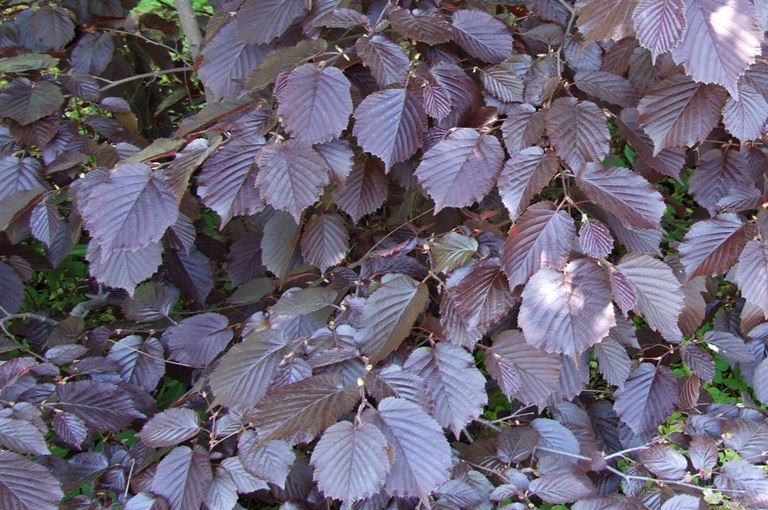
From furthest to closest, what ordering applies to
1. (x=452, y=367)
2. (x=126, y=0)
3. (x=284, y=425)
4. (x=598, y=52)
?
(x=126, y=0), (x=598, y=52), (x=452, y=367), (x=284, y=425)

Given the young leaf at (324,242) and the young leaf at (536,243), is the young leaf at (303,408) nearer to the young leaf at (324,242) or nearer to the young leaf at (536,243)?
the young leaf at (536,243)

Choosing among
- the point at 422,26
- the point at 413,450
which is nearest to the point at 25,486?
the point at 413,450

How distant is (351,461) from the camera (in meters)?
0.99

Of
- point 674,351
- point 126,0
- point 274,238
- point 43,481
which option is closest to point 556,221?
point 274,238

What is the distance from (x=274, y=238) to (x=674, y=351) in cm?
95

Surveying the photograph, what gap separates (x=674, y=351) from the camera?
1.67 meters

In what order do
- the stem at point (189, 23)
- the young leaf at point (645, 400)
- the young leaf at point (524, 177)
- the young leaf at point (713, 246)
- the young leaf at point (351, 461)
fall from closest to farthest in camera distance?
1. the young leaf at point (351, 461)
2. the young leaf at point (524, 177)
3. the young leaf at point (713, 246)
4. the young leaf at point (645, 400)
5. the stem at point (189, 23)

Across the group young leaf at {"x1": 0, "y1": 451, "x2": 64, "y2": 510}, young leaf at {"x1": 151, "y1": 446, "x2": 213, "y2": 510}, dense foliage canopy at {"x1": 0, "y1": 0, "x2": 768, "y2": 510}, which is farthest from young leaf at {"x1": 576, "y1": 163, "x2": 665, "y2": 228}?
young leaf at {"x1": 0, "y1": 451, "x2": 64, "y2": 510}

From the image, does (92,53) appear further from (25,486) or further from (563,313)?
(563,313)

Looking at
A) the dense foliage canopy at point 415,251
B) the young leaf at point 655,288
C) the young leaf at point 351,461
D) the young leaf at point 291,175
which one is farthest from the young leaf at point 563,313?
the young leaf at point 291,175

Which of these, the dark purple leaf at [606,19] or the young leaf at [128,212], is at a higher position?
the dark purple leaf at [606,19]

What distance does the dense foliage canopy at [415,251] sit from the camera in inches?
41.4

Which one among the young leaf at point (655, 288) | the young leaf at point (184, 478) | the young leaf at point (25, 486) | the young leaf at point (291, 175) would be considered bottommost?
the young leaf at point (184, 478)

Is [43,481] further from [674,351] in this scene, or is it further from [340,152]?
[674,351]
